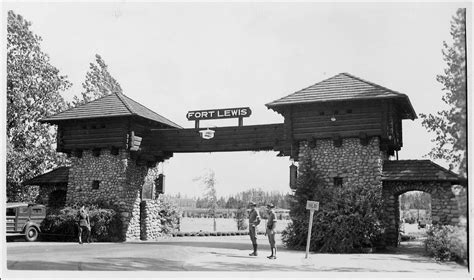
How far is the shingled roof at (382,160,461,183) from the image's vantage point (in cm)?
1822

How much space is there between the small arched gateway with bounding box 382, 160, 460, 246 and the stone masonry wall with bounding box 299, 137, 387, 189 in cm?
54

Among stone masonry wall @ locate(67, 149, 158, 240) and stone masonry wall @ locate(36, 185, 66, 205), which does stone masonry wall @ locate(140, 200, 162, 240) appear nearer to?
stone masonry wall @ locate(67, 149, 158, 240)

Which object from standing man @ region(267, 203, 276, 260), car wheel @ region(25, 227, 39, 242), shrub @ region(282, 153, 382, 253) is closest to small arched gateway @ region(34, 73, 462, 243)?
shrub @ region(282, 153, 382, 253)

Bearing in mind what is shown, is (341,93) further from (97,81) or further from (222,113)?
(97,81)

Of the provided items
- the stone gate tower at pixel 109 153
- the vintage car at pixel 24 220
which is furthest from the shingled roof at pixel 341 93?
the vintage car at pixel 24 220

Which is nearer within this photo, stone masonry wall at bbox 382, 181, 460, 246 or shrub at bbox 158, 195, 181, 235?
stone masonry wall at bbox 382, 181, 460, 246

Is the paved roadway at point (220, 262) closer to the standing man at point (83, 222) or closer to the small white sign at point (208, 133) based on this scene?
the standing man at point (83, 222)

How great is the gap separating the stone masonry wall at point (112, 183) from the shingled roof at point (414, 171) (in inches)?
439

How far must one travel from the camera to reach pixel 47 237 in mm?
22047

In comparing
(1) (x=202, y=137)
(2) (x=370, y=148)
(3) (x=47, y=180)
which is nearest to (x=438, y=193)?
(2) (x=370, y=148)

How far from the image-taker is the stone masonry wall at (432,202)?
1794 centimetres

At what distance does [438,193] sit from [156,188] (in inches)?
514

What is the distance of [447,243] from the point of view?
14.8 m

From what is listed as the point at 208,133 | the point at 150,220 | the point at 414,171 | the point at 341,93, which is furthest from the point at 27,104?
the point at 414,171
